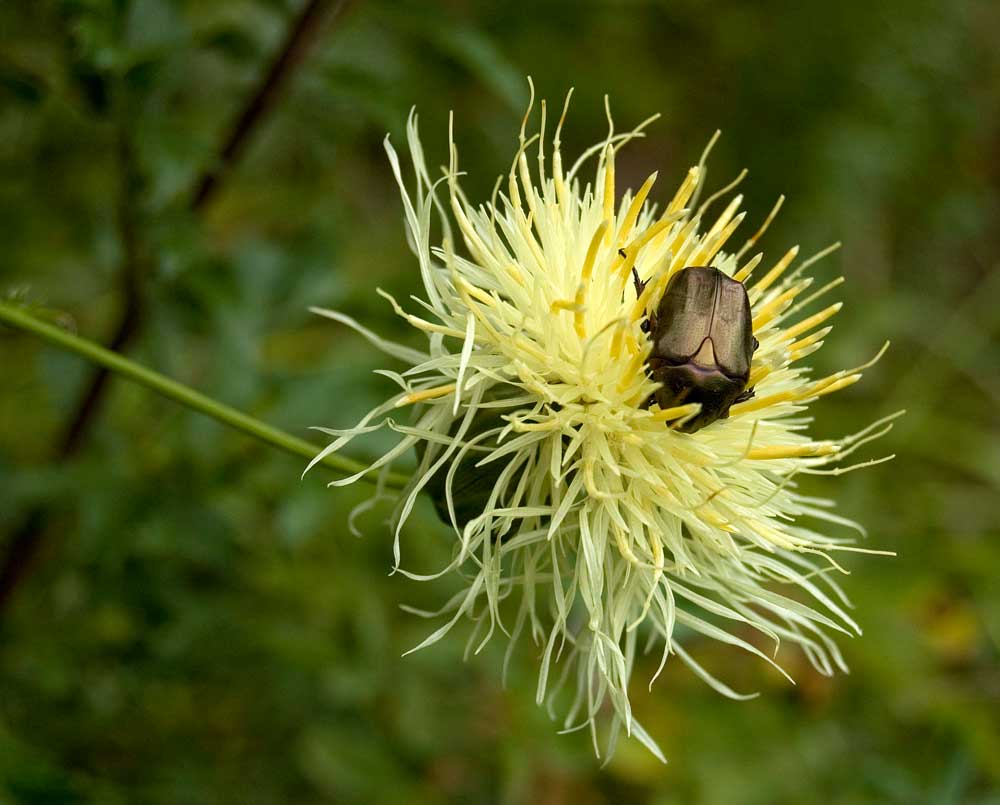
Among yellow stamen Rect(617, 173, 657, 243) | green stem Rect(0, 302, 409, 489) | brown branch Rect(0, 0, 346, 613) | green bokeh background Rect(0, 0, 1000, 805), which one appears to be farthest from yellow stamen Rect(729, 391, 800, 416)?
brown branch Rect(0, 0, 346, 613)

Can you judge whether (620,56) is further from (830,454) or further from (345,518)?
(830,454)

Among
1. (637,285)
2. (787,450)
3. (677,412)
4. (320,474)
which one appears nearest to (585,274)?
(637,285)

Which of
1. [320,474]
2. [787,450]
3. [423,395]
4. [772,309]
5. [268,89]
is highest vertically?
[268,89]

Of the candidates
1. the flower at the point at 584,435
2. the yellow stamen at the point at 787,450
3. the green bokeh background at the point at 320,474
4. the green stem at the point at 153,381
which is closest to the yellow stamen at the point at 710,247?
the flower at the point at 584,435

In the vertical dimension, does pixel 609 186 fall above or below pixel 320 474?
above

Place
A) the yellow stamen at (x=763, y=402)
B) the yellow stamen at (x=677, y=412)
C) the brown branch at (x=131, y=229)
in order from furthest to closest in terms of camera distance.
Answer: the brown branch at (x=131, y=229)
the yellow stamen at (x=763, y=402)
the yellow stamen at (x=677, y=412)

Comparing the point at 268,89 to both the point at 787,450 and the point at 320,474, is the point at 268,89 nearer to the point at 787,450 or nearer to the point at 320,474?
the point at 320,474

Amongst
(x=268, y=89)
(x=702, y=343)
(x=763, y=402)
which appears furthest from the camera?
(x=268, y=89)

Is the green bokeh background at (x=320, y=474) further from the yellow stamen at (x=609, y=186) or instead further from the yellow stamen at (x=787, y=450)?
the yellow stamen at (x=787, y=450)
